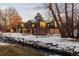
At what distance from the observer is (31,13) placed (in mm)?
3666

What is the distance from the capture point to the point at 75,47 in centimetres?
365

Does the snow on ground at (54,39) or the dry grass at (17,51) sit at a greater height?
the snow on ground at (54,39)

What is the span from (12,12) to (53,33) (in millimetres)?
376

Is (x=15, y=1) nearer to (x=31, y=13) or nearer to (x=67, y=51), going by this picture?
(x=31, y=13)

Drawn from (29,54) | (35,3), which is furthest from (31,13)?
(29,54)

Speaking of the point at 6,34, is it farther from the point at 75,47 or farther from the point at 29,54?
the point at 75,47

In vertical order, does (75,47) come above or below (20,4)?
below

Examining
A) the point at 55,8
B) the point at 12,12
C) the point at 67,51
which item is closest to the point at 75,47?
the point at 67,51

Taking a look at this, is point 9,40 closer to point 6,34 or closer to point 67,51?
point 6,34

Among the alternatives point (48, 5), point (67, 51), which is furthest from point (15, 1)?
point (67, 51)

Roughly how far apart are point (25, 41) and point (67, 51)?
35 cm

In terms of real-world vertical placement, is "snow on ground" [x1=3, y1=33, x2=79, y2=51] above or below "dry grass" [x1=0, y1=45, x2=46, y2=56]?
above

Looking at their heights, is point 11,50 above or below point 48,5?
below

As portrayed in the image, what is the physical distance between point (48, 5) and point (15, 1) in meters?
0.27
